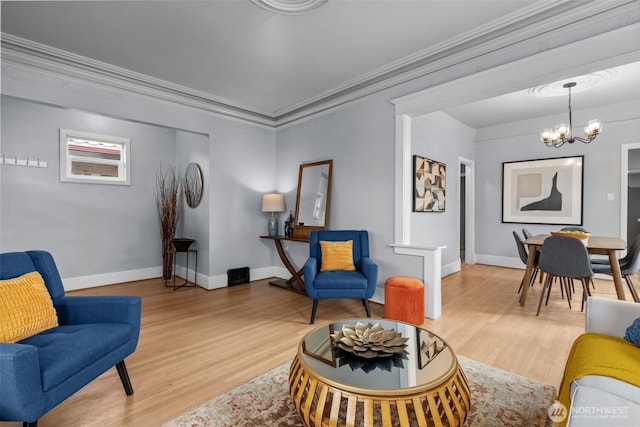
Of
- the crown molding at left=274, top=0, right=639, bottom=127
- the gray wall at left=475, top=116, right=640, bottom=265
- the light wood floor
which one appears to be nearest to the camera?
the light wood floor

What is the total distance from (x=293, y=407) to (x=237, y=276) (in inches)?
118

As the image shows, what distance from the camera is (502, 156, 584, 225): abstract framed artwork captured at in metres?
5.03

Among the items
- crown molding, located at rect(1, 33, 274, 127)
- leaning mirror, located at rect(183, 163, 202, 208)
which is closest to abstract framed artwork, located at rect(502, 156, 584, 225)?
crown molding, located at rect(1, 33, 274, 127)

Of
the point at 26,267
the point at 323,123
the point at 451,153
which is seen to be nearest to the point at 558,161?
the point at 451,153

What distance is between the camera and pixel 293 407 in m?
1.74

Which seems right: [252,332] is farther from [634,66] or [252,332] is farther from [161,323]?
[634,66]

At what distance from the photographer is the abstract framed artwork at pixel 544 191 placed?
5.03 metres

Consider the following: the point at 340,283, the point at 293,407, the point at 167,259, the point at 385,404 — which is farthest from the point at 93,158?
the point at 385,404

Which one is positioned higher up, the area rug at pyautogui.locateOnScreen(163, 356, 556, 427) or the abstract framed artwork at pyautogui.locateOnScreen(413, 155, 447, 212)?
the abstract framed artwork at pyautogui.locateOnScreen(413, 155, 447, 212)

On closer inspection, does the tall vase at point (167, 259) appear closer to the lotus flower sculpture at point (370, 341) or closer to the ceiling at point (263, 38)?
the ceiling at point (263, 38)

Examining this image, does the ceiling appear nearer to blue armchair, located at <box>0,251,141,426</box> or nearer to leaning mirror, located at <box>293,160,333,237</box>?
leaning mirror, located at <box>293,160,333,237</box>

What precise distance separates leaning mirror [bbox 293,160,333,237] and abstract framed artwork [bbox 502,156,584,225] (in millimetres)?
3718

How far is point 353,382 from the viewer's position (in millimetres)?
1295

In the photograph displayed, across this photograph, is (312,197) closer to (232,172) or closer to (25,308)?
(232,172)
